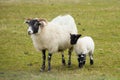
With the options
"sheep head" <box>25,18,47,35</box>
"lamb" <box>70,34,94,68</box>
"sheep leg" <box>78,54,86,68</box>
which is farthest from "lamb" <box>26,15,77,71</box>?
"sheep leg" <box>78,54,86,68</box>

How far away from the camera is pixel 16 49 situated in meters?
22.1

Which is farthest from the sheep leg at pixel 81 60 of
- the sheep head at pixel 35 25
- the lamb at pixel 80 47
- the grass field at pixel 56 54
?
the sheep head at pixel 35 25

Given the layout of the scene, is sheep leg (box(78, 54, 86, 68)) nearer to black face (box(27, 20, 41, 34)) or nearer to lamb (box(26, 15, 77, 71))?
lamb (box(26, 15, 77, 71))

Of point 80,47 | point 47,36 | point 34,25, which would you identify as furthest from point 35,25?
point 80,47

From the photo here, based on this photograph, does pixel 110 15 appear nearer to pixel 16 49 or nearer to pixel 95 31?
pixel 95 31

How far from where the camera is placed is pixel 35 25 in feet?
54.2

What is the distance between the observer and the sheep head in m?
16.4

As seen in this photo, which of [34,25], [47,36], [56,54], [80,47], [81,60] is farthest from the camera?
[56,54]

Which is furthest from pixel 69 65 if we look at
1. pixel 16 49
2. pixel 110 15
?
pixel 110 15

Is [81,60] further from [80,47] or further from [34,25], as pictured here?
[34,25]

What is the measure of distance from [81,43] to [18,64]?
2.83m

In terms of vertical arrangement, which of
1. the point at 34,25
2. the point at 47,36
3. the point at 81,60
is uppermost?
the point at 34,25

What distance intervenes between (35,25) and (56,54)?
480 cm

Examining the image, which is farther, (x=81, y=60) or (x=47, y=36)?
(x=81, y=60)
